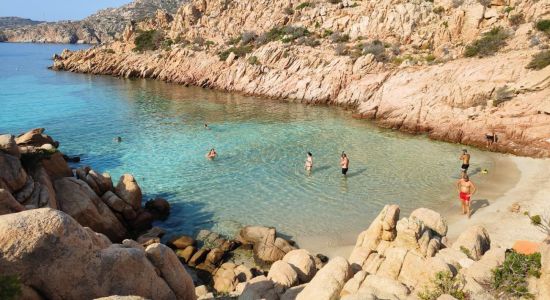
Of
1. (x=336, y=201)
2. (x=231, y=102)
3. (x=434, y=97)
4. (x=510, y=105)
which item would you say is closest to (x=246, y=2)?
Answer: (x=231, y=102)

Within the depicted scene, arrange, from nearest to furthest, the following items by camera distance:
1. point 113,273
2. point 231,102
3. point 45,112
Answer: point 113,273 < point 45,112 < point 231,102

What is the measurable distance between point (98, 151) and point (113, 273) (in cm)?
2409

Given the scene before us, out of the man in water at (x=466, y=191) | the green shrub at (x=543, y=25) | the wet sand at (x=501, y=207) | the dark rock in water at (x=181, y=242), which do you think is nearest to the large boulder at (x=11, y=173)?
the dark rock in water at (x=181, y=242)

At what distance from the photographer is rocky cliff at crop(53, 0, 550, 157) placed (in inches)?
1181

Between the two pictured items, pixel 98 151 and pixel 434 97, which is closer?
pixel 98 151

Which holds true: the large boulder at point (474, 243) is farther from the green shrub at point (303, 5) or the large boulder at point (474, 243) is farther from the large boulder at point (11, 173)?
the green shrub at point (303, 5)

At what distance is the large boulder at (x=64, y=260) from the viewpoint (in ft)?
22.1

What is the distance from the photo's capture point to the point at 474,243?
11844 mm

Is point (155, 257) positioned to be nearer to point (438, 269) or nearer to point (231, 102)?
point (438, 269)

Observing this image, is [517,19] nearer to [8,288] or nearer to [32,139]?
[32,139]

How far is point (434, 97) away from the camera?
110ft

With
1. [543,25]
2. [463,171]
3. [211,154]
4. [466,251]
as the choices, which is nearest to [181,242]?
[211,154]

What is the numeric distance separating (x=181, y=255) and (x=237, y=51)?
163 feet

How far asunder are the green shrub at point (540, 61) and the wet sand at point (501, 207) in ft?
30.4
